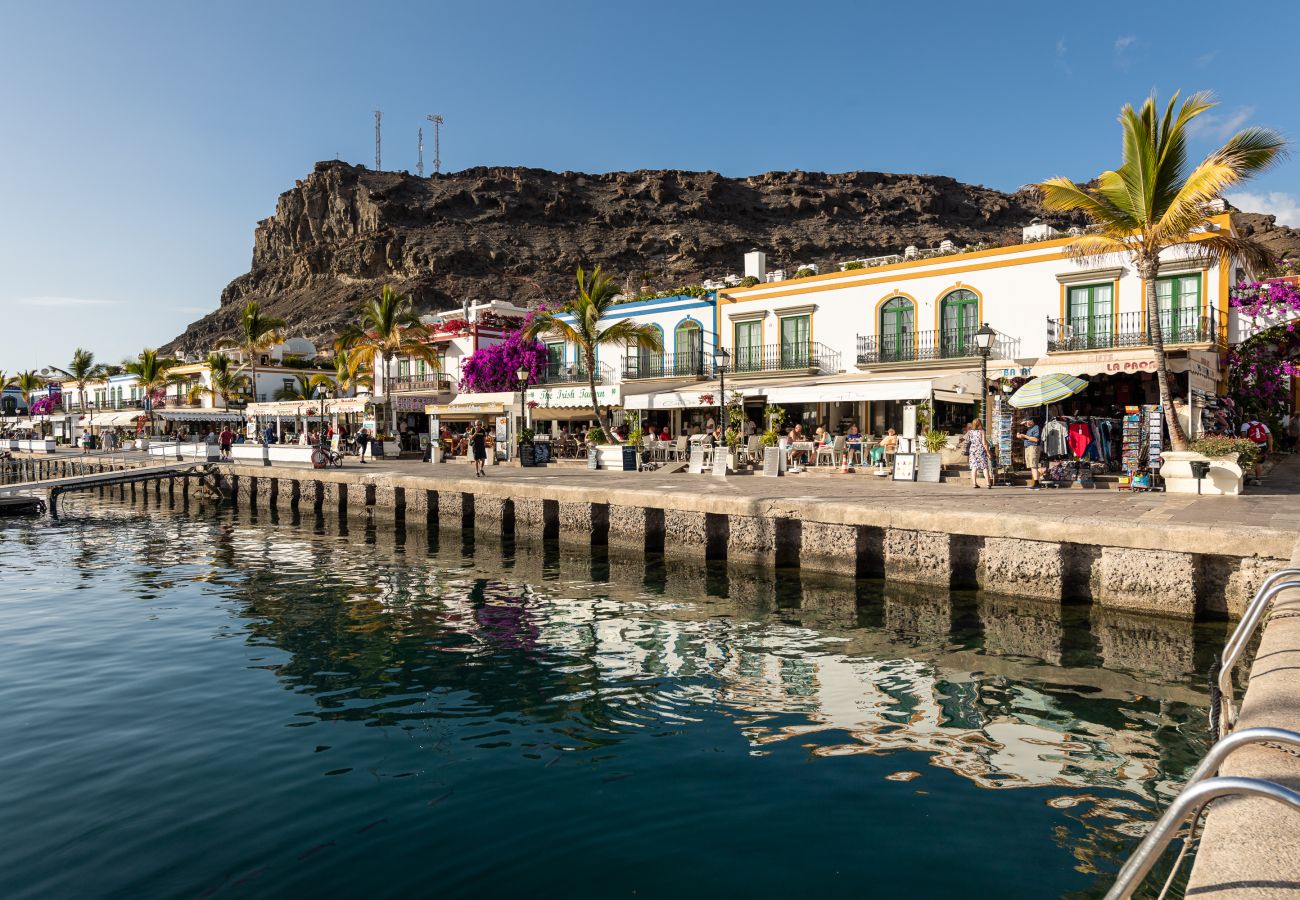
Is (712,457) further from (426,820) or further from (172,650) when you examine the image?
(426,820)

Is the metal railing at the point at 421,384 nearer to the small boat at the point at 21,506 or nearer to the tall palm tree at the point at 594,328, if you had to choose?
the tall palm tree at the point at 594,328

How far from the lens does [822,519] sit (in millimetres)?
13844

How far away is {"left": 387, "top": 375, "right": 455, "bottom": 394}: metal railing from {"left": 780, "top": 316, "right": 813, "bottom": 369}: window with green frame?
1934 centimetres

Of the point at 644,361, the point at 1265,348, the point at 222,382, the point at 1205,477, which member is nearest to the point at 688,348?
the point at 644,361

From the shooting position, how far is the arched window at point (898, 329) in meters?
26.3

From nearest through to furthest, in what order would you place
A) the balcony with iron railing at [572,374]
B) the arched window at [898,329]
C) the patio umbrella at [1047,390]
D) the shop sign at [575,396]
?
the patio umbrella at [1047,390]
the arched window at [898,329]
the shop sign at [575,396]
the balcony with iron railing at [572,374]

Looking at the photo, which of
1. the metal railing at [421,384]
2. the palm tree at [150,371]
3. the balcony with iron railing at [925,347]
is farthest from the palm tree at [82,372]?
the balcony with iron railing at [925,347]

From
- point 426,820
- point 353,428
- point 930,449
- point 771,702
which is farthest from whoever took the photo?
point 353,428

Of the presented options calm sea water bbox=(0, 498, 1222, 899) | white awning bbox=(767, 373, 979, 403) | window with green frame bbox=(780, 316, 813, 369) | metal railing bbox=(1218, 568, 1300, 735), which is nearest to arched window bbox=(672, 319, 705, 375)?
window with green frame bbox=(780, 316, 813, 369)

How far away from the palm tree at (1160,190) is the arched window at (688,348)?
15.2 m

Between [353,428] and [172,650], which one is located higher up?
[353,428]

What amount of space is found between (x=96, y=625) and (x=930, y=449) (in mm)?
17714

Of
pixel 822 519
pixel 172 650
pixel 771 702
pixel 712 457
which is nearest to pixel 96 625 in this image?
pixel 172 650

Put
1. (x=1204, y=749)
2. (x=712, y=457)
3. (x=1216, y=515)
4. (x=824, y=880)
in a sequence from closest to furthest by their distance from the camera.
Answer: (x=824, y=880) → (x=1204, y=749) → (x=1216, y=515) → (x=712, y=457)
